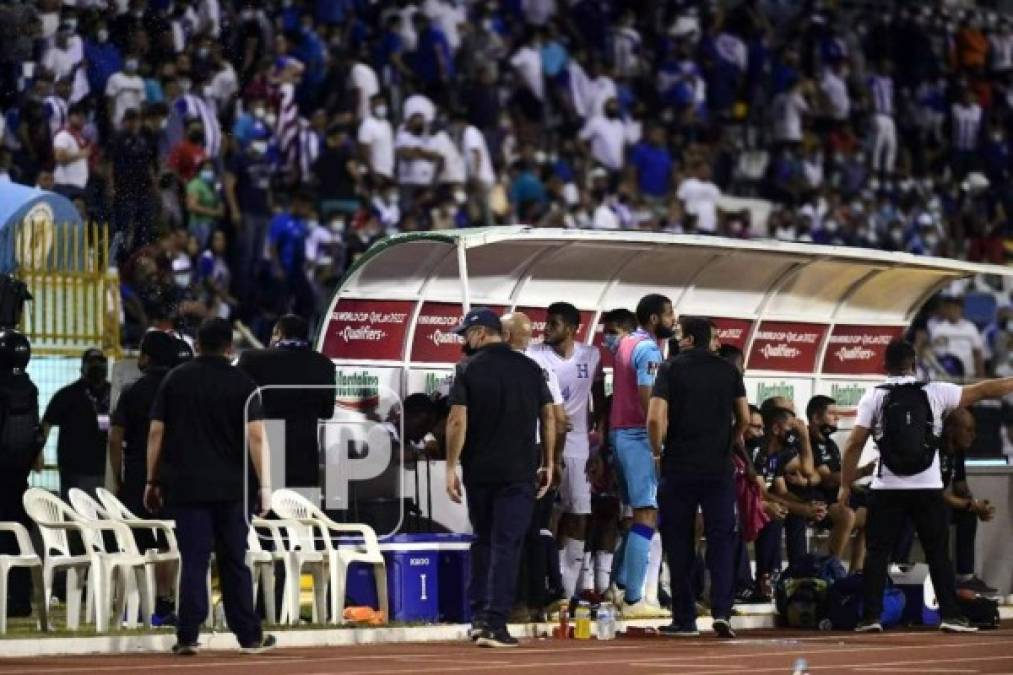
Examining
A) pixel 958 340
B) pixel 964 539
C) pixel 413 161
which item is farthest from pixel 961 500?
pixel 958 340

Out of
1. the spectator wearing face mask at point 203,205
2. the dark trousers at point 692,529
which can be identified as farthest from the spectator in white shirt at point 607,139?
the dark trousers at point 692,529

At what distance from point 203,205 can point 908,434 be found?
38.0ft

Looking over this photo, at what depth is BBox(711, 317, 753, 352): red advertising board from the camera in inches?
887

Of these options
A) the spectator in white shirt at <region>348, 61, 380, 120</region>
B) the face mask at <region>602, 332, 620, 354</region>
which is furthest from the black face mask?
the spectator in white shirt at <region>348, 61, 380, 120</region>

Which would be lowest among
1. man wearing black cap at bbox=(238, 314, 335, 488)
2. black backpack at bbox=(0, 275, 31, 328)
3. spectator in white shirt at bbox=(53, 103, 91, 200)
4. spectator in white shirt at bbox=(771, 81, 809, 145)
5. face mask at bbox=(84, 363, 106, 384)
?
man wearing black cap at bbox=(238, 314, 335, 488)

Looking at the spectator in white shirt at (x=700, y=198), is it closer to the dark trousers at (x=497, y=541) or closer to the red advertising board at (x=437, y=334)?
the red advertising board at (x=437, y=334)

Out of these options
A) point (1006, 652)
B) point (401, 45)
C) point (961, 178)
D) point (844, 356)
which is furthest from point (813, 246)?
point (961, 178)

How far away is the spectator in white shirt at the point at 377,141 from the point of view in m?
30.7

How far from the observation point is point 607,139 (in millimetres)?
34844

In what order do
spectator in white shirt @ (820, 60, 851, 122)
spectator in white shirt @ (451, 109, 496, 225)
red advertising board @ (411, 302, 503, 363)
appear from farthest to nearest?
spectator in white shirt @ (820, 60, 851, 122) → spectator in white shirt @ (451, 109, 496, 225) → red advertising board @ (411, 302, 503, 363)

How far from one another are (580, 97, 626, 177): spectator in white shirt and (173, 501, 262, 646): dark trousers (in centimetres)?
1951

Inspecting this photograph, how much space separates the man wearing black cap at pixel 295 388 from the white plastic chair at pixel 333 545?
0.19m

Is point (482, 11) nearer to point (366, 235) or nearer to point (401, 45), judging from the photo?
point (401, 45)

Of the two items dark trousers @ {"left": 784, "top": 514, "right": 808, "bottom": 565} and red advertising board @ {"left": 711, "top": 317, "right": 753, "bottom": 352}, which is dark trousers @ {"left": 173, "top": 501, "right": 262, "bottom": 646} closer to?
dark trousers @ {"left": 784, "top": 514, "right": 808, "bottom": 565}
